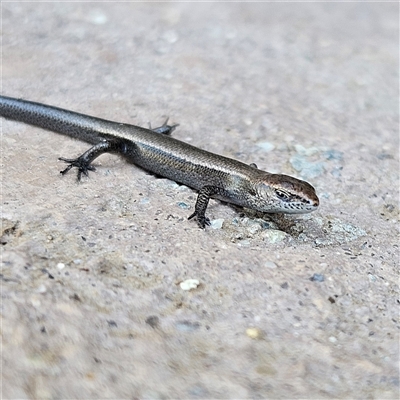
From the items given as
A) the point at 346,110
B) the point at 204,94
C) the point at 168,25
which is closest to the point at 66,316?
the point at 204,94

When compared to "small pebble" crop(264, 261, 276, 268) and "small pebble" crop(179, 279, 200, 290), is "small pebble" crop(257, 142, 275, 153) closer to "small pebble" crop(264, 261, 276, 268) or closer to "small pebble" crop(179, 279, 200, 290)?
"small pebble" crop(264, 261, 276, 268)

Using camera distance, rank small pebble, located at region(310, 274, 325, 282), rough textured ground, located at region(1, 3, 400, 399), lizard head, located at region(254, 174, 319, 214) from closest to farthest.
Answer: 1. rough textured ground, located at region(1, 3, 400, 399)
2. small pebble, located at region(310, 274, 325, 282)
3. lizard head, located at region(254, 174, 319, 214)

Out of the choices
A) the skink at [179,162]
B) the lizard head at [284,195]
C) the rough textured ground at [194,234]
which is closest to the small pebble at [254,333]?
the rough textured ground at [194,234]

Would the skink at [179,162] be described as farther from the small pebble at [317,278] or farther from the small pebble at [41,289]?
the small pebble at [41,289]

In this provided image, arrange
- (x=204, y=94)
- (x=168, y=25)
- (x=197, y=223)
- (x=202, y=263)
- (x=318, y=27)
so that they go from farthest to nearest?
1. (x=318, y=27)
2. (x=168, y=25)
3. (x=204, y=94)
4. (x=197, y=223)
5. (x=202, y=263)

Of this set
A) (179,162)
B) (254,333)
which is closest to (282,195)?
(179,162)

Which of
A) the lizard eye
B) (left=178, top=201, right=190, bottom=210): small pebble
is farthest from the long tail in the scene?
the lizard eye

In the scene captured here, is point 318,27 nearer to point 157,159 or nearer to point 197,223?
point 157,159
